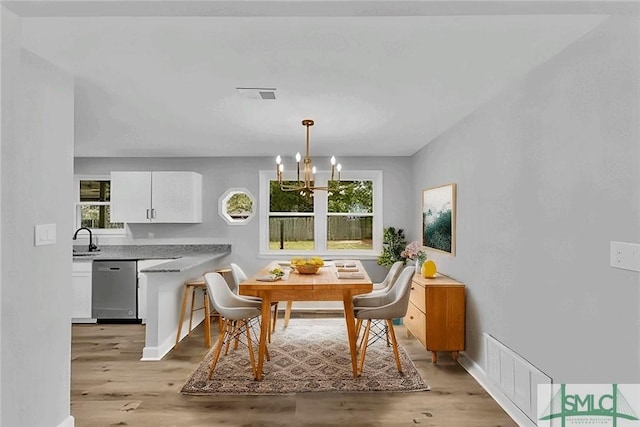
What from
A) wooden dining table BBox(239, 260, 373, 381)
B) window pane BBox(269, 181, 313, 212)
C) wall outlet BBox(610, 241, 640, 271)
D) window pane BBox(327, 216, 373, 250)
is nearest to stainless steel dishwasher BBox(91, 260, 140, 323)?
window pane BBox(269, 181, 313, 212)

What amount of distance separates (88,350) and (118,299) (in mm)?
996

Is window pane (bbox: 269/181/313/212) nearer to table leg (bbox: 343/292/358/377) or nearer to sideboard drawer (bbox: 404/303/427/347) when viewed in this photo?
sideboard drawer (bbox: 404/303/427/347)

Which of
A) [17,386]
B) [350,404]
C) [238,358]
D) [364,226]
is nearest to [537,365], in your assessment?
[350,404]

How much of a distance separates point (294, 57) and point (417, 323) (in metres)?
2.69

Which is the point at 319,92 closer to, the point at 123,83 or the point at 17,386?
the point at 123,83

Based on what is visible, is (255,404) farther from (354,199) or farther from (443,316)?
(354,199)

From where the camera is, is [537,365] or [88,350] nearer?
[537,365]

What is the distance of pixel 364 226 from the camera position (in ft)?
20.1

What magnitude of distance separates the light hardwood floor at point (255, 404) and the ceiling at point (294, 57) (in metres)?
2.18

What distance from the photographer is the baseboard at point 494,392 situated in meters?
2.57

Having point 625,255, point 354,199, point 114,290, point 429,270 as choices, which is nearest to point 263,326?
point 429,270

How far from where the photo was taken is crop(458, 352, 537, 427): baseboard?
2568 mm

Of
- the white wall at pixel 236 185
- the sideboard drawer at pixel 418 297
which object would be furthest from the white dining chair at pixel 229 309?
the white wall at pixel 236 185

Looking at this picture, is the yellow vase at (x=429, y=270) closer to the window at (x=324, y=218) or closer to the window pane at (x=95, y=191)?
the window at (x=324, y=218)
